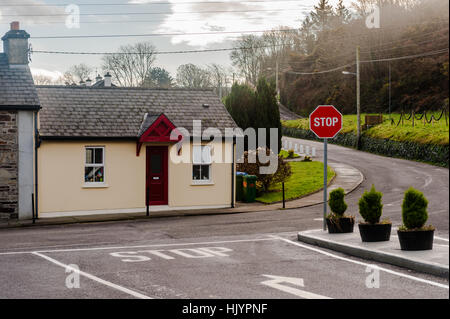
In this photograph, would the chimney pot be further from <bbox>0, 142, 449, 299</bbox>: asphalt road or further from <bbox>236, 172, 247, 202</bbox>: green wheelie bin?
<bbox>236, 172, 247, 202</bbox>: green wheelie bin

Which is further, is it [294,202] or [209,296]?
[294,202]

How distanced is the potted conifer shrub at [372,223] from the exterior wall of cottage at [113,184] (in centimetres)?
1245

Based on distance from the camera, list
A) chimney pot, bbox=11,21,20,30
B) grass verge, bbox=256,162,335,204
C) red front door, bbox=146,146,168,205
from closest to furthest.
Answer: chimney pot, bbox=11,21,20,30 < red front door, bbox=146,146,168,205 < grass verge, bbox=256,162,335,204

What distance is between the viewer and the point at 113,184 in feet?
77.3

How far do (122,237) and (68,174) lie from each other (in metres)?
7.15

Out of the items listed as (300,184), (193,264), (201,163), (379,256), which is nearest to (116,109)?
(201,163)

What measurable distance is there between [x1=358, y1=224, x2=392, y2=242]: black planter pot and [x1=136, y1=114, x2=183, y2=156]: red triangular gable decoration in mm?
11931

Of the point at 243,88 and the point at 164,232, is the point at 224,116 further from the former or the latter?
the point at 243,88

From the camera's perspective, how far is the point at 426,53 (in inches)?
2076

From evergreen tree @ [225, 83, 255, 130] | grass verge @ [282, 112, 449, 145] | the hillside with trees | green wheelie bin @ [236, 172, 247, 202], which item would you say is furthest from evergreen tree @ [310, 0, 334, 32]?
green wheelie bin @ [236, 172, 247, 202]

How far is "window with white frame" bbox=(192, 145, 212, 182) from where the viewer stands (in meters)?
24.8

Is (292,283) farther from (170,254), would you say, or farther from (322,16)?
(322,16)

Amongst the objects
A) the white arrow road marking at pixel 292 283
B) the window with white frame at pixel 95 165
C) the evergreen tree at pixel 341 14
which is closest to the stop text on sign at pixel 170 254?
the white arrow road marking at pixel 292 283

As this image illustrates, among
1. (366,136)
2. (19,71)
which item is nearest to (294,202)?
(19,71)
